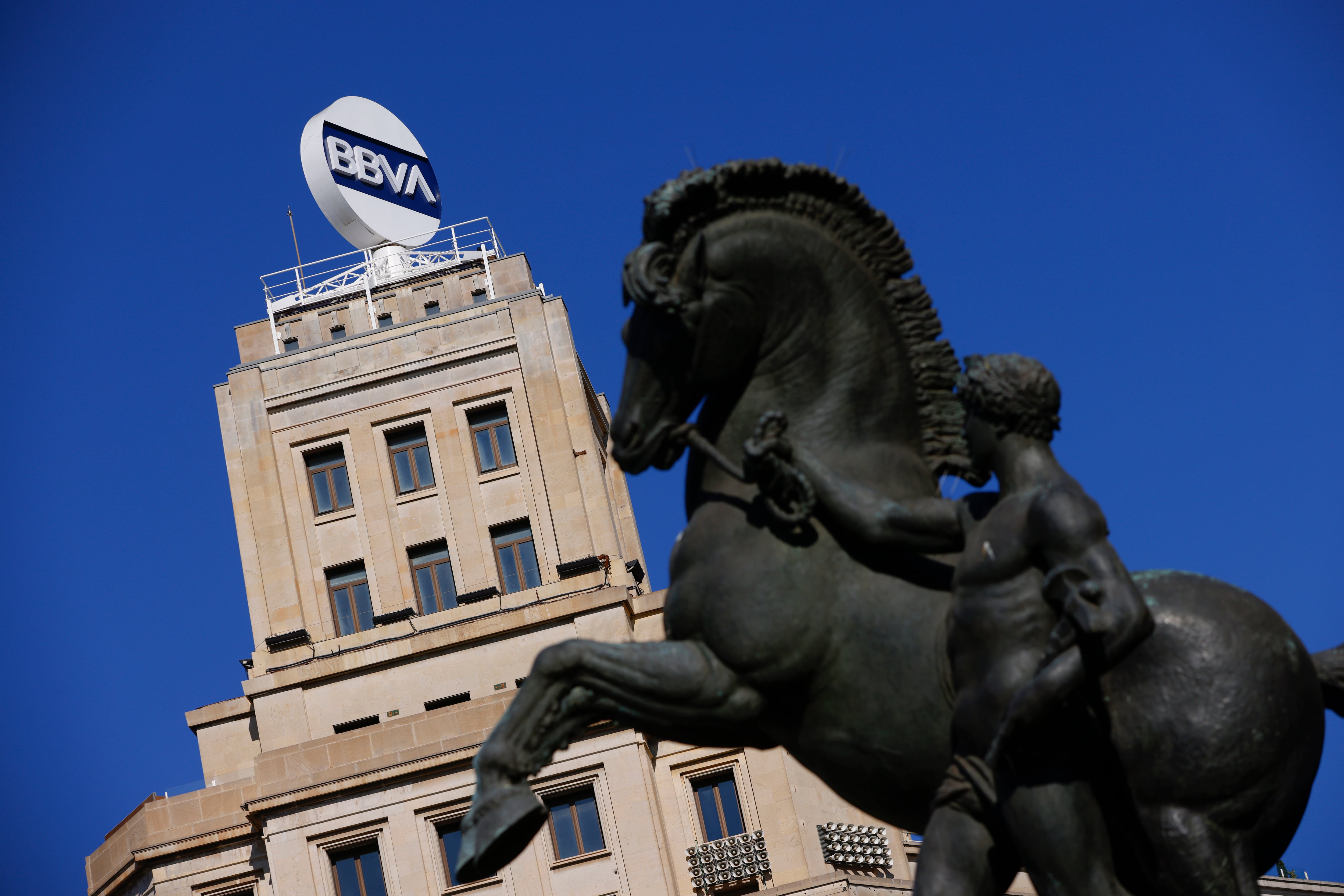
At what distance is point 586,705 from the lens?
6602 mm

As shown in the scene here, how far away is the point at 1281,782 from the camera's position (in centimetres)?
597

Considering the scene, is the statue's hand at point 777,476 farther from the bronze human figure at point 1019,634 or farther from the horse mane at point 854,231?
the horse mane at point 854,231

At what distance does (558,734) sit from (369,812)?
43.7 meters

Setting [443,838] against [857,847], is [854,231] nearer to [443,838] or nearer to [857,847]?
[857,847]

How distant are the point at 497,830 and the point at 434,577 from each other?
53.8m

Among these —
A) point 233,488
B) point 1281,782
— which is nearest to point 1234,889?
point 1281,782

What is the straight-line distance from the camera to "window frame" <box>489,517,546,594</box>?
5838cm

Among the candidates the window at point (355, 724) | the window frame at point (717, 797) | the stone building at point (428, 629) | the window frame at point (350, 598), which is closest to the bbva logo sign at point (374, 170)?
the stone building at point (428, 629)

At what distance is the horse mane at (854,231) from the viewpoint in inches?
269

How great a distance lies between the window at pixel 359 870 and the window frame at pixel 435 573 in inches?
440

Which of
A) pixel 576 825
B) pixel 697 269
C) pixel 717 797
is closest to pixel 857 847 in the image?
pixel 717 797

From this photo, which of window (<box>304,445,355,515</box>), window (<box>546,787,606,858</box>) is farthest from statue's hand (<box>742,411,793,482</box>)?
window (<box>304,445,355,515</box>)

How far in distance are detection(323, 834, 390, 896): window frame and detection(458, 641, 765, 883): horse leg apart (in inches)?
1704

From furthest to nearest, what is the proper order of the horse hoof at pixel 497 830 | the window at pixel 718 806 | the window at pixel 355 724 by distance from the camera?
1. the window at pixel 355 724
2. the window at pixel 718 806
3. the horse hoof at pixel 497 830
